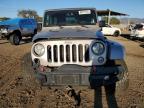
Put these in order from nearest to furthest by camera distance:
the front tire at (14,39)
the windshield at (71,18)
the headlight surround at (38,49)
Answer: the headlight surround at (38,49)
the windshield at (71,18)
the front tire at (14,39)

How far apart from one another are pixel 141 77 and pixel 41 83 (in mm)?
3938

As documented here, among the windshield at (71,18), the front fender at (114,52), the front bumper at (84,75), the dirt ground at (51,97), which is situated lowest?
the dirt ground at (51,97)

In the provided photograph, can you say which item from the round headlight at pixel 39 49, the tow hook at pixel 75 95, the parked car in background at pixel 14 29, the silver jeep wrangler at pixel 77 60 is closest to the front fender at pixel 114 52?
the silver jeep wrangler at pixel 77 60

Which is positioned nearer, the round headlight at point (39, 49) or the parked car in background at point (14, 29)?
the round headlight at point (39, 49)

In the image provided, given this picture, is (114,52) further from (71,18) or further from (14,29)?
(14,29)

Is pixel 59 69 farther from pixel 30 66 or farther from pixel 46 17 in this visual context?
pixel 46 17

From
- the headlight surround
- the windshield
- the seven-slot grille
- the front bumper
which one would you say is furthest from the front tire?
the front bumper

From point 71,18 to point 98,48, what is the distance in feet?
6.71

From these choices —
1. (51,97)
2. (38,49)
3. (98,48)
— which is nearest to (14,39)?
(51,97)

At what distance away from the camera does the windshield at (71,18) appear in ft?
22.5

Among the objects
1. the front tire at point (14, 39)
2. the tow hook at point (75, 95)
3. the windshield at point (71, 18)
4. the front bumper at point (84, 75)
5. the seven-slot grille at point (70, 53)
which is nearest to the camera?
the front bumper at point (84, 75)

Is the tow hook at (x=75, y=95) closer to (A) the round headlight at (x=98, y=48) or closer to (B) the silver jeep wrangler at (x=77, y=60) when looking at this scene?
(B) the silver jeep wrangler at (x=77, y=60)

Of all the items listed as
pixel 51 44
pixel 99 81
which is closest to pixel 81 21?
pixel 51 44

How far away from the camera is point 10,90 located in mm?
6430
